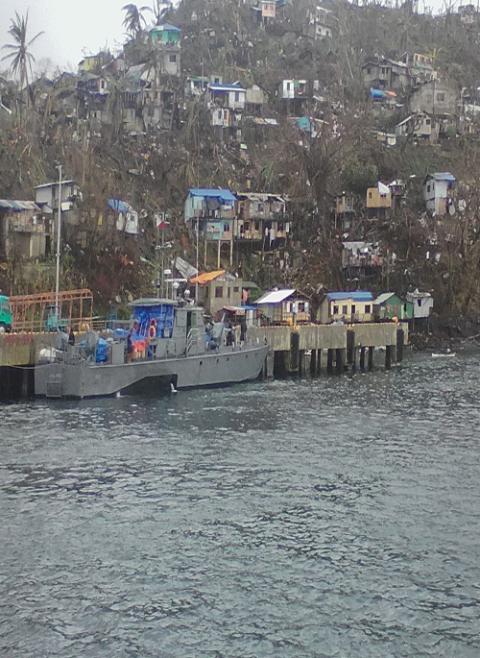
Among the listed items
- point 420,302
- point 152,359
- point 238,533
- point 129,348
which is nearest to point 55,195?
point 129,348

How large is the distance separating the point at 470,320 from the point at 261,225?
2338cm

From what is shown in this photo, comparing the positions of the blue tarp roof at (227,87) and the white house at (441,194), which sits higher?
the blue tarp roof at (227,87)

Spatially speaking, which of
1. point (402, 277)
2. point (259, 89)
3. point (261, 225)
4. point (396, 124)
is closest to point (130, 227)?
point (261, 225)

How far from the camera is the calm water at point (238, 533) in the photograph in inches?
727

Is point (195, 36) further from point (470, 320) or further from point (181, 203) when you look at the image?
point (470, 320)

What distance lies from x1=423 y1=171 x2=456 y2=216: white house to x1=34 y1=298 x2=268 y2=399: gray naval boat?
47.5 meters

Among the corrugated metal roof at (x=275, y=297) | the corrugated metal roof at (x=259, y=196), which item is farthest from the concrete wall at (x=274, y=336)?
the corrugated metal roof at (x=259, y=196)

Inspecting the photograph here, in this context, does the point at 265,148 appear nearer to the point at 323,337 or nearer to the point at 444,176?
the point at 444,176

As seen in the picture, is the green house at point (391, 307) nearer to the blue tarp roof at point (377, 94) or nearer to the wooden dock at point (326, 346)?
the wooden dock at point (326, 346)

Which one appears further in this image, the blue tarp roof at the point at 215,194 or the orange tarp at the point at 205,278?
the blue tarp roof at the point at 215,194

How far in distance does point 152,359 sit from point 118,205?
100 feet

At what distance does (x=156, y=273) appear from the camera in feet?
241

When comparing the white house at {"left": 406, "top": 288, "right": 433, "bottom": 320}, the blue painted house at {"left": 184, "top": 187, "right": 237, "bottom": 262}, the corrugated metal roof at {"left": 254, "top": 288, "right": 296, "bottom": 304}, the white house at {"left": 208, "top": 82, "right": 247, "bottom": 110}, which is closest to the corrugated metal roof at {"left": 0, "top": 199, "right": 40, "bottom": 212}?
the blue painted house at {"left": 184, "top": 187, "right": 237, "bottom": 262}

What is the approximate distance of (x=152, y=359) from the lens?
1982 inches
